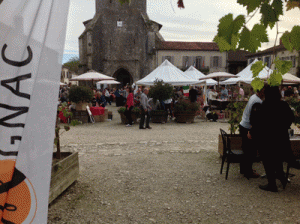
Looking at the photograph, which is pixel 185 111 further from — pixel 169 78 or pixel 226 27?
pixel 226 27

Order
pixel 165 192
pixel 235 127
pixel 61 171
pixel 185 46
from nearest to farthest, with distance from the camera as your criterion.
Answer: 1. pixel 61 171
2. pixel 165 192
3. pixel 235 127
4. pixel 185 46

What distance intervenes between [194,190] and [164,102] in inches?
354

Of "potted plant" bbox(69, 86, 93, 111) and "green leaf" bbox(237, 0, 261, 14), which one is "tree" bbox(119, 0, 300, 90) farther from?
"potted plant" bbox(69, 86, 93, 111)

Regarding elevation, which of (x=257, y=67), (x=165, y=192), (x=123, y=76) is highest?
(x=123, y=76)

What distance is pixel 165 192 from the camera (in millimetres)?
4539

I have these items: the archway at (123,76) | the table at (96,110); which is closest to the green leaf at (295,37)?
the table at (96,110)

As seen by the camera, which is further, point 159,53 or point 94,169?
point 159,53

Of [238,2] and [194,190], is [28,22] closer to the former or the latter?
[238,2]

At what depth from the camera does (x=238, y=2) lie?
1.69 m

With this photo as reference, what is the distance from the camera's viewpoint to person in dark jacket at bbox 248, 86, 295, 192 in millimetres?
4316

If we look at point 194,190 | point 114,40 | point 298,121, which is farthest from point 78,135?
point 114,40

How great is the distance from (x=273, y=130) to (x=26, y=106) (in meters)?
3.95

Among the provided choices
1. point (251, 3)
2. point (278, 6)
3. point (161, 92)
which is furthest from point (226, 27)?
point (161, 92)

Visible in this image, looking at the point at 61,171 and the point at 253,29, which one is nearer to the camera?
the point at 253,29
